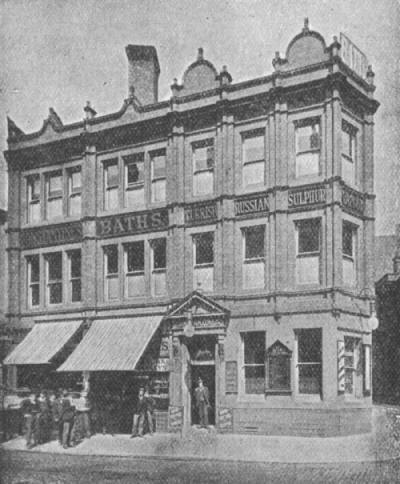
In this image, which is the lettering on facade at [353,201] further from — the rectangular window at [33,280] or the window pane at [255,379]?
the rectangular window at [33,280]

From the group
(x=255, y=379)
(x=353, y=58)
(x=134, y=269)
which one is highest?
(x=353, y=58)

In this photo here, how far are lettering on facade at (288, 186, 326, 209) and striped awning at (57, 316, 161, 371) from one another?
218 inches

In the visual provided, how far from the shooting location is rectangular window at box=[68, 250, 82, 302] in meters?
25.8

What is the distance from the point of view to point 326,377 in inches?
846

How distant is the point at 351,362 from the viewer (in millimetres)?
22891

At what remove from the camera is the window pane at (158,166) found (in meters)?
24.9

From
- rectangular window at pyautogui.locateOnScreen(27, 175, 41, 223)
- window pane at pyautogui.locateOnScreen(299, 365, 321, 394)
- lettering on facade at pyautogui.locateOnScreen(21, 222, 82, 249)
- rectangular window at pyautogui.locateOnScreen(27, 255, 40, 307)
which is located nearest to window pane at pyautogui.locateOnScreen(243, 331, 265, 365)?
window pane at pyautogui.locateOnScreen(299, 365, 321, 394)

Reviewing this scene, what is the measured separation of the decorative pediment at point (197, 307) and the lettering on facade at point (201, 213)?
225cm

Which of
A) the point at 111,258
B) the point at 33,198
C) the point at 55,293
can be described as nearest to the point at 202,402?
the point at 111,258

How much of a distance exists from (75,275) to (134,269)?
2240mm

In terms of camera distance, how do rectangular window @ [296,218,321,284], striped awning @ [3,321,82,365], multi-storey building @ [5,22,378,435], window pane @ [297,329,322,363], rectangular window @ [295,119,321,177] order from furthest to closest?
striped awning @ [3,321,82,365] < rectangular window @ [295,119,321,177] < rectangular window @ [296,218,321,284] < multi-storey building @ [5,22,378,435] < window pane @ [297,329,322,363]

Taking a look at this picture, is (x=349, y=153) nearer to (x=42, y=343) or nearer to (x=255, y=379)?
(x=255, y=379)

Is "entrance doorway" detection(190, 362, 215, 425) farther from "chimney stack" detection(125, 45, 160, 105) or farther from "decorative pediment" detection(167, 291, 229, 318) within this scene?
"chimney stack" detection(125, 45, 160, 105)

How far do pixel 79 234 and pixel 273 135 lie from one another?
7.38 m
